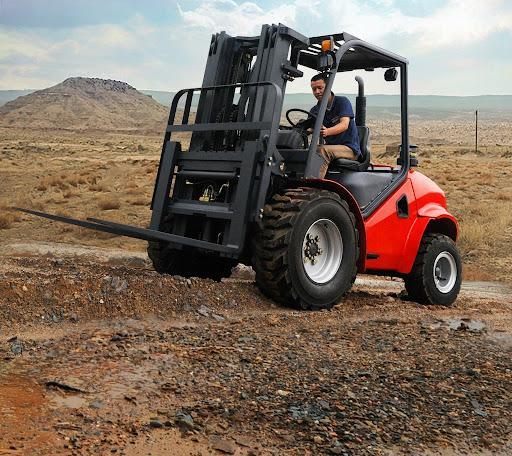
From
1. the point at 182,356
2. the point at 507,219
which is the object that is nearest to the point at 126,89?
the point at 507,219

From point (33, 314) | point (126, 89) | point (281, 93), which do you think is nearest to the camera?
point (33, 314)

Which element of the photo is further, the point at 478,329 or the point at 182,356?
the point at 478,329

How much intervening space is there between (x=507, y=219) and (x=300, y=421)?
1604 centimetres

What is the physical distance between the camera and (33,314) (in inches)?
233

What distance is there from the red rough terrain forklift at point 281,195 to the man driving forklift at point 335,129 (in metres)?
0.10

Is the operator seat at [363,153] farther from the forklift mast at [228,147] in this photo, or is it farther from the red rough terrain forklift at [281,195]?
the forklift mast at [228,147]

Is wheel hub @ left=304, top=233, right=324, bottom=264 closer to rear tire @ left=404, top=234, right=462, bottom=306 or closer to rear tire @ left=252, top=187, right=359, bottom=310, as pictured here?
rear tire @ left=252, top=187, right=359, bottom=310

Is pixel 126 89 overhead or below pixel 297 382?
overhead

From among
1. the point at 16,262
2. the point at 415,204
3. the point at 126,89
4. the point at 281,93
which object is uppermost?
the point at 126,89

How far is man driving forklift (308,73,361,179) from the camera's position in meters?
7.62

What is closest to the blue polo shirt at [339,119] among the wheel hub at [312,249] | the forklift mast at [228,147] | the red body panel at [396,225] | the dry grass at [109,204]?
the forklift mast at [228,147]

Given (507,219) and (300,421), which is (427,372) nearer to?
(300,421)

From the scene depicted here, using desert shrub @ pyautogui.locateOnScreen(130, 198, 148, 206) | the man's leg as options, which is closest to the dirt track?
the man's leg

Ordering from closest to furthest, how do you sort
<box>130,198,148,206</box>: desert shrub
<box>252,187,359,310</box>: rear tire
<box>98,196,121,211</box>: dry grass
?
<box>252,187,359,310</box>: rear tire → <box>98,196,121,211</box>: dry grass → <box>130,198,148,206</box>: desert shrub
